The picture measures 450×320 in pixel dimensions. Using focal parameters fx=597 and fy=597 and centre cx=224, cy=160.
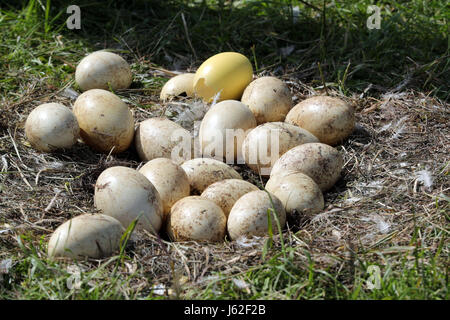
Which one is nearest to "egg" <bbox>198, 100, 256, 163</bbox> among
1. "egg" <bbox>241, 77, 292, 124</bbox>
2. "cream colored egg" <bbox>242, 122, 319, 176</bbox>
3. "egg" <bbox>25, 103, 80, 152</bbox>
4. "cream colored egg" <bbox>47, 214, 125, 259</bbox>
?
"cream colored egg" <bbox>242, 122, 319, 176</bbox>

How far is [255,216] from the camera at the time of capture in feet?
9.50

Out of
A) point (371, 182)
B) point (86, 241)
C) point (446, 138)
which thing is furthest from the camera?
Answer: point (446, 138)

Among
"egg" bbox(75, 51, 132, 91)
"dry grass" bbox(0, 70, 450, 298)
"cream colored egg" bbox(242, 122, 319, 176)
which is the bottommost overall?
"dry grass" bbox(0, 70, 450, 298)

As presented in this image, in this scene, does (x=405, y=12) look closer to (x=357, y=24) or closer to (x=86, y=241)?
(x=357, y=24)

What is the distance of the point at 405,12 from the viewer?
17.7 feet

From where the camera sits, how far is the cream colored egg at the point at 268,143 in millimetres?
3477

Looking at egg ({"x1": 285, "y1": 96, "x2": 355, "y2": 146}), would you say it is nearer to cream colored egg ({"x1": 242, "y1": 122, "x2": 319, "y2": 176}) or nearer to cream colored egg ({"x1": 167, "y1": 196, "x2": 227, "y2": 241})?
cream colored egg ({"x1": 242, "y1": 122, "x2": 319, "y2": 176})

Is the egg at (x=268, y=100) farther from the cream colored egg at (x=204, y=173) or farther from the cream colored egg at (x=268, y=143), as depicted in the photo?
the cream colored egg at (x=204, y=173)

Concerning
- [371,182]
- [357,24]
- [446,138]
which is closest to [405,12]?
[357,24]

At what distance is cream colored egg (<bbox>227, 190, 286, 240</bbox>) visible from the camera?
9.52 feet

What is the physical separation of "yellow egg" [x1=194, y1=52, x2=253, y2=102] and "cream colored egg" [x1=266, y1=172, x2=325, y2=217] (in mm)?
1112

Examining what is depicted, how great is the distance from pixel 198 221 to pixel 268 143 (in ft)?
2.58
